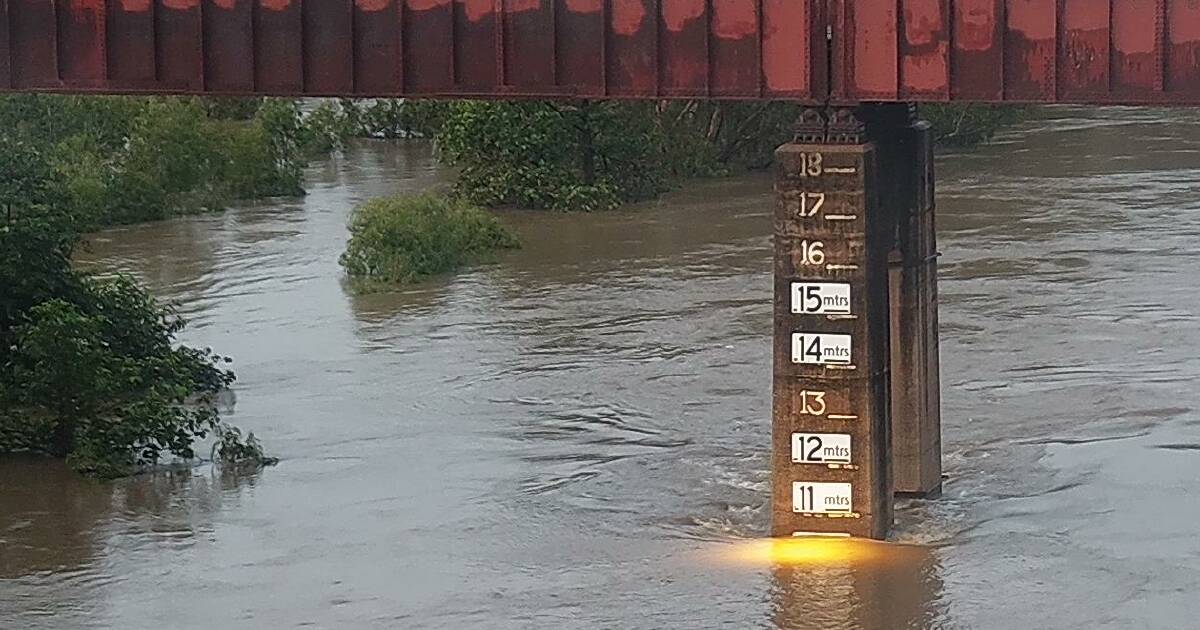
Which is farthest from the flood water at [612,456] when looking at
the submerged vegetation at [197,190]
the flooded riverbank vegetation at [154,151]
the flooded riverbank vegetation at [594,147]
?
the flooded riverbank vegetation at [594,147]

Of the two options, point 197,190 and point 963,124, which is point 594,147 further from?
point 963,124

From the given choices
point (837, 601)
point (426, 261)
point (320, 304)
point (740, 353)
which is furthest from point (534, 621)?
point (426, 261)

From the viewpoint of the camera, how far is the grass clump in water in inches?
1430

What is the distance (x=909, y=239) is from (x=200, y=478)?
27.3ft

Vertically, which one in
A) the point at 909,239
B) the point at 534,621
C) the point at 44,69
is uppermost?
the point at 44,69

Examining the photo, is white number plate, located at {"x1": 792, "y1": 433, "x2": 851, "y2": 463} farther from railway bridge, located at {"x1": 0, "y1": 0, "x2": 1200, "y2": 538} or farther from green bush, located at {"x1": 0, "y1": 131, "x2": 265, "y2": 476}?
green bush, located at {"x1": 0, "y1": 131, "x2": 265, "y2": 476}

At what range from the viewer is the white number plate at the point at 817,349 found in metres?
20.1

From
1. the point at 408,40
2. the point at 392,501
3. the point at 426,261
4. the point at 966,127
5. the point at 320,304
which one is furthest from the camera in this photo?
the point at 966,127

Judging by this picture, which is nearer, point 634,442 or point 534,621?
point 534,621

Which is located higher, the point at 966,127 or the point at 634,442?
the point at 966,127

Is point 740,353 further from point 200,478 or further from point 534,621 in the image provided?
point 534,621

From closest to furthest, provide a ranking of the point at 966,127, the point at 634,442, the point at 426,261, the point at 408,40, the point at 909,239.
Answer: the point at 408,40, the point at 909,239, the point at 634,442, the point at 426,261, the point at 966,127

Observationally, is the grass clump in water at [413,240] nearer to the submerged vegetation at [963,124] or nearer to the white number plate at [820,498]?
the submerged vegetation at [963,124]

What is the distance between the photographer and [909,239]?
21.8 meters
